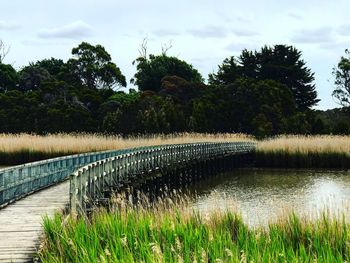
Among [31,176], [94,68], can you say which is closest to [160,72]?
[94,68]

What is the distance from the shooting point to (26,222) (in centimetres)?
1312

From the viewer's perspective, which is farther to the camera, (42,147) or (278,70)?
(278,70)

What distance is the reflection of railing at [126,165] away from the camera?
1467 cm

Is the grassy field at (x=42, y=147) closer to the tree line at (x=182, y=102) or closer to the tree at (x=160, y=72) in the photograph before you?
the tree line at (x=182, y=102)

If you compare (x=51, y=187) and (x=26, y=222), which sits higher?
(x=51, y=187)

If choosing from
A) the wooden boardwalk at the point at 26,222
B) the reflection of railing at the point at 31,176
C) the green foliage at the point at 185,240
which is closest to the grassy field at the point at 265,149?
the reflection of railing at the point at 31,176

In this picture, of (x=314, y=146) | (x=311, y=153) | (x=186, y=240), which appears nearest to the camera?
(x=186, y=240)

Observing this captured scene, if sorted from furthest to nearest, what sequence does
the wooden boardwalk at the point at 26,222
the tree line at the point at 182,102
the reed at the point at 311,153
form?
the tree line at the point at 182,102
the reed at the point at 311,153
the wooden boardwalk at the point at 26,222

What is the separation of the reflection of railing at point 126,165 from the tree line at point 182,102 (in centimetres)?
1349

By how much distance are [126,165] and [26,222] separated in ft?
36.4

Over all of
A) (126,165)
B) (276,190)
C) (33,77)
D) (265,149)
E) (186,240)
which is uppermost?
(33,77)

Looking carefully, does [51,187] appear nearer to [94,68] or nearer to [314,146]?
[314,146]

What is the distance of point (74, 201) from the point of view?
13.4 metres

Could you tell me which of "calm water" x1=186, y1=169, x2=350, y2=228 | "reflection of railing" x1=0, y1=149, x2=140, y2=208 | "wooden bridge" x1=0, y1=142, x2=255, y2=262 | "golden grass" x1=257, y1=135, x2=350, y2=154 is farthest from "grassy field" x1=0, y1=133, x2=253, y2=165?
"reflection of railing" x1=0, y1=149, x2=140, y2=208
